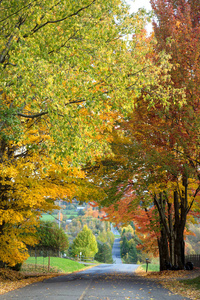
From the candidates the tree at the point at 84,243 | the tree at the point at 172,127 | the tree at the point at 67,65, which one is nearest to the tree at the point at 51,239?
the tree at the point at 84,243

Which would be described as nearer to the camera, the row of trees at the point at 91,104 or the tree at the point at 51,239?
the row of trees at the point at 91,104

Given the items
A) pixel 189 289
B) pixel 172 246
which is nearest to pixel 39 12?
pixel 189 289

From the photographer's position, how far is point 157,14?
13.8 meters

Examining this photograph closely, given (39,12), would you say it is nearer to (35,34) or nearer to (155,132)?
(35,34)

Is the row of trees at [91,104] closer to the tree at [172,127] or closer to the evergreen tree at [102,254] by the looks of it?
the tree at [172,127]

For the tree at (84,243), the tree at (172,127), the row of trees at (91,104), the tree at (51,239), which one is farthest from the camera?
the tree at (84,243)

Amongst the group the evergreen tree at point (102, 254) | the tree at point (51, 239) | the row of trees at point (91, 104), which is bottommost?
the evergreen tree at point (102, 254)

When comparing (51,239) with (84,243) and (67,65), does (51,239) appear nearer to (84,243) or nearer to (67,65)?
(84,243)

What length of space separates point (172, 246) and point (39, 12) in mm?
16247

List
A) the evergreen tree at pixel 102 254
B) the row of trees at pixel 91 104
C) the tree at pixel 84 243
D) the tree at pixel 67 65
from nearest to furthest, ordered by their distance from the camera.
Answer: the tree at pixel 67 65 → the row of trees at pixel 91 104 → the tree at pixel 84 243 → the evergreen tree at pixel 102 254

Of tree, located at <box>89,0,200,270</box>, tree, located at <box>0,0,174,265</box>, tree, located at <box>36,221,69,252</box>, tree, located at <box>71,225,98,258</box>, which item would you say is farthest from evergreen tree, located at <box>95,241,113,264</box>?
tree, located at <box>0,0,174,265</box>

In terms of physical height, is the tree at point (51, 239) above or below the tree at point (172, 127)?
below

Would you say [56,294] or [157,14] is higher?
[157,14]

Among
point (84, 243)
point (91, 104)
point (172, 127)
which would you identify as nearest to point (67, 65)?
point (91, 104)
